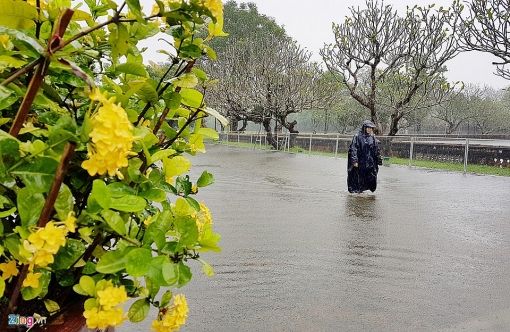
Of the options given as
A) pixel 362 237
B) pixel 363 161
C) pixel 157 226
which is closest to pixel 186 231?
pixel 157 226

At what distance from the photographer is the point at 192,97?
3.95 ft

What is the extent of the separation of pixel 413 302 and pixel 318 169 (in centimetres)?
1145

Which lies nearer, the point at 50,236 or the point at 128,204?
the point at 50,236

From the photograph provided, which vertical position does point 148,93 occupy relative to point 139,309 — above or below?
above

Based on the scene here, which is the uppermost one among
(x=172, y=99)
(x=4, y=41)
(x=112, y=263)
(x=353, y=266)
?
(x=4, y=41)

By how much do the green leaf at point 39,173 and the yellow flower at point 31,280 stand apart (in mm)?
194

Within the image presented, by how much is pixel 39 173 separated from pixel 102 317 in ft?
1.06

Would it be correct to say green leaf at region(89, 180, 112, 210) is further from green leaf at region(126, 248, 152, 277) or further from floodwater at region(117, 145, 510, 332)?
floodwater at region(117, 145, 510, 332)

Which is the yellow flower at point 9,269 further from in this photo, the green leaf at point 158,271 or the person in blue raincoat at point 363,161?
the person in blue raincoat at point 363,161

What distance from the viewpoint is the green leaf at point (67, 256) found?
94 centimetres

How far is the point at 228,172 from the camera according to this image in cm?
1292

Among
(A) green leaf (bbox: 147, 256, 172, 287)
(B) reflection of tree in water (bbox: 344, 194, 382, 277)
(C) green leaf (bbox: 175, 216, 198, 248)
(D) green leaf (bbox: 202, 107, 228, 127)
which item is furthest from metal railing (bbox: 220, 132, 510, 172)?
(A) green leaf (bbox: 147, 256, 172, 287)

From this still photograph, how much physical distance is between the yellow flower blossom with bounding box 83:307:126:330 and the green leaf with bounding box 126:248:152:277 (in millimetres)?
109

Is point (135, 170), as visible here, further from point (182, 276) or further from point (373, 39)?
point (373, 39)
